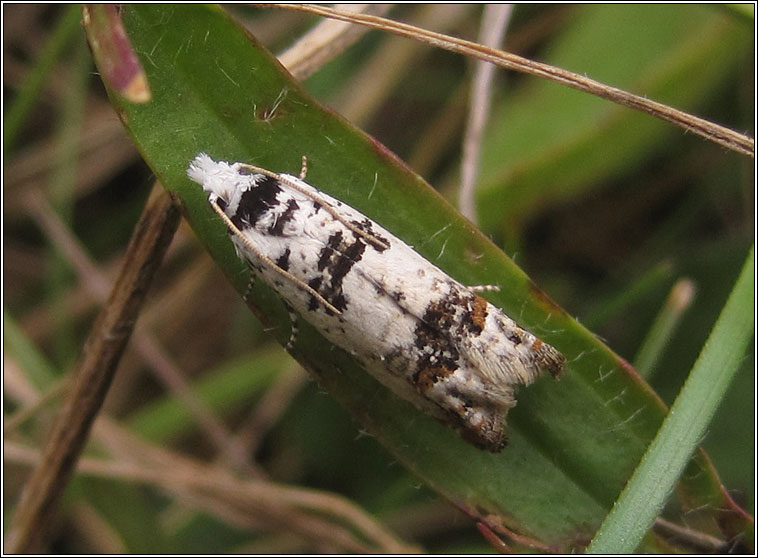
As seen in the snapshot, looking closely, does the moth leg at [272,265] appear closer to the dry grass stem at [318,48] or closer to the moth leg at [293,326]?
the moth leg at [293,326]

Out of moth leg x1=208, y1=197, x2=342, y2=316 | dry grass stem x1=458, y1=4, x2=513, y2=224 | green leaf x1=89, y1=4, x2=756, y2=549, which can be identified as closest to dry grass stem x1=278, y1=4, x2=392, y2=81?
green leaf x1=89, y1=4, x2=756, y2=549

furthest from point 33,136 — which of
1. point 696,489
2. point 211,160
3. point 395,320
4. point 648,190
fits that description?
point 696,489

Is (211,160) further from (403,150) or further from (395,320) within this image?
(403,150)

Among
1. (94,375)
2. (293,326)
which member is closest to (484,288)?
(293,326)

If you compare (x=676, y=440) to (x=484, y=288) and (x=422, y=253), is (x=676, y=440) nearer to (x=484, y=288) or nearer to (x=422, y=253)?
(x=484, y=288)

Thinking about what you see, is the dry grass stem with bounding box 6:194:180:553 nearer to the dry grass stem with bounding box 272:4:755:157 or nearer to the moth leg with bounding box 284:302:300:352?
A: the moth leg with bounding box 284:302:300:352

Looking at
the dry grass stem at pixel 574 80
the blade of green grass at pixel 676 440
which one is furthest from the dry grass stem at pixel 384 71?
the blade of green grass at pixel 676 440
